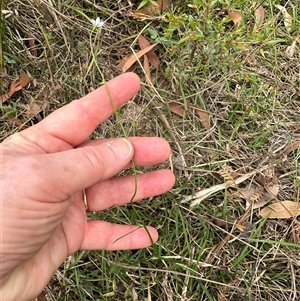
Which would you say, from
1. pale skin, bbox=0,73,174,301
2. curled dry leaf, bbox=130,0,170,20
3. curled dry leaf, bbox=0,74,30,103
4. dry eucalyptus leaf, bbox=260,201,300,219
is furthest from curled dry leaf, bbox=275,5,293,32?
curled dry leaf, bbox=0,74,30,103

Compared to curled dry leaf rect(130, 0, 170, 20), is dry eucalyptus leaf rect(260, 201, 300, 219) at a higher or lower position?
lower

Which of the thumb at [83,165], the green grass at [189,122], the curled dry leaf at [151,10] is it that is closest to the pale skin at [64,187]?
the thumb at [83,165]

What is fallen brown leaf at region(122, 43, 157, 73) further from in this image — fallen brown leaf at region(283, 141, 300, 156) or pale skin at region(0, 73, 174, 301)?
fallen brown leaf at region(283, 141, 300, 156)

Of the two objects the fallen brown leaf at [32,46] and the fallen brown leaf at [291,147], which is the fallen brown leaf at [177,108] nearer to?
the fallen brown leaf at [291,147]

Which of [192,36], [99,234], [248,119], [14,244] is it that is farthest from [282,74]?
[14,244]

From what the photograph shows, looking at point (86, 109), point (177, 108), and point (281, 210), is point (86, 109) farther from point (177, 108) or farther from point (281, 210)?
point (281, 210)

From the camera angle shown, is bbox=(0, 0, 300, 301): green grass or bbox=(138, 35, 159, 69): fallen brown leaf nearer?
bbox=(0, 0, 300, 301): green grass

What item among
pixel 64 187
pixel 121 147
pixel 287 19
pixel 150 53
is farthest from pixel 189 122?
pixel 64 187

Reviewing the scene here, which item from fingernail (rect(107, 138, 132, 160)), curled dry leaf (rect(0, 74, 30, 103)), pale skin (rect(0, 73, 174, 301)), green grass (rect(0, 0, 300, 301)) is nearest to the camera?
pale skin (rect(0, 73, 174, 301))
